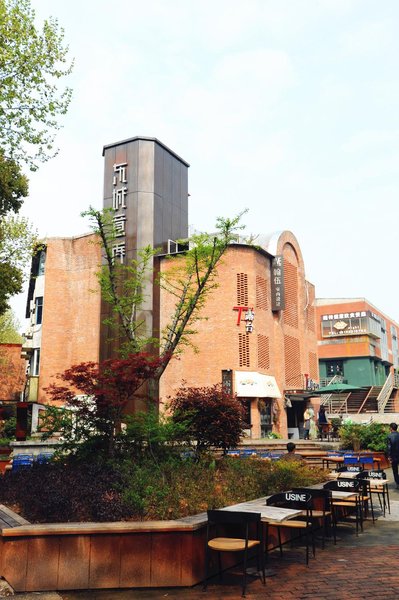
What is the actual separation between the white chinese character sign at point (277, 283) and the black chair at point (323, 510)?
23907mm

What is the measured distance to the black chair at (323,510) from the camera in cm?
866

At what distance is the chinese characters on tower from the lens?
34.2m

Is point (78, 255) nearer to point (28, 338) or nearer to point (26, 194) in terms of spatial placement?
point (28, 338)

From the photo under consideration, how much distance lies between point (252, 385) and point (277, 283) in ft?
23.3

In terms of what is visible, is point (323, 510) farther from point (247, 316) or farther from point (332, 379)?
point (332, 379)

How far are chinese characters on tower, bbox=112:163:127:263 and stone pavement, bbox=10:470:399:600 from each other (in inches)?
1071

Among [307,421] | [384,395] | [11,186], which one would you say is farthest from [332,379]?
[11,186]

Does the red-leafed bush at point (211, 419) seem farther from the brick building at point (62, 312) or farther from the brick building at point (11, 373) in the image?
the brick building at point (62, 312)

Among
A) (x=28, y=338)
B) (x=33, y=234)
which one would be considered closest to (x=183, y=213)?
(x=28, y=338)

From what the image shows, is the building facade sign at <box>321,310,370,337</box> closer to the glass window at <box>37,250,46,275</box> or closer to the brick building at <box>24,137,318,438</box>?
the brick building at <box>24,137,318,438</box>

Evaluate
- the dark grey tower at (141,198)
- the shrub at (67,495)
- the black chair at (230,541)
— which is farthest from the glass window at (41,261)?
the black chair at (230,541)

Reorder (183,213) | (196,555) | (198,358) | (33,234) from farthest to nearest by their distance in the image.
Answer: (183,213), (198,358), (33,234), (196,555)

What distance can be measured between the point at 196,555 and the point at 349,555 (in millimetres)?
2602

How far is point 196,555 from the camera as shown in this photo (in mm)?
6926
